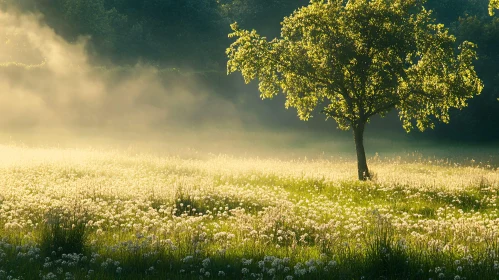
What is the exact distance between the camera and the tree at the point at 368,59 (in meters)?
22.5

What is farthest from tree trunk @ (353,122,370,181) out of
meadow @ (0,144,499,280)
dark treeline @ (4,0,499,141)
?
dark treeline @ (4,0,499,141)

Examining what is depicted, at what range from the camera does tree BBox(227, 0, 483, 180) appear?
22516mm

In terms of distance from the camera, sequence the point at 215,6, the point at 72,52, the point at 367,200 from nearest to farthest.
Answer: the point at 367,200
the point at 72,52
the point at 215,6

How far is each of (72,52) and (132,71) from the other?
28.1 metres

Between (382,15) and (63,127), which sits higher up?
(382,15)

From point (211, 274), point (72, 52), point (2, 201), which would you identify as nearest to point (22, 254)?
point (211, 274)

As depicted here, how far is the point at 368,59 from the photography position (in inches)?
910

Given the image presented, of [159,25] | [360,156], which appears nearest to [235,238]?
[360,156]

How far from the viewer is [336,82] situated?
23.7 metres

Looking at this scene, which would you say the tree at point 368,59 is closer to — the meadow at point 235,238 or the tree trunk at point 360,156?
the tree trunk at point 360,156

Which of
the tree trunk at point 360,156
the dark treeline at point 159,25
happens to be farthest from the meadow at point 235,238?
the dark treeline at point 159,25

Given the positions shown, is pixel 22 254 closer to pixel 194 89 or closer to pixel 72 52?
pixel 194 89

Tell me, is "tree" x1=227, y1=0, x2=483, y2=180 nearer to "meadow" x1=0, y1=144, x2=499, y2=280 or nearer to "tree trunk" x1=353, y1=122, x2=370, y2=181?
"tree trunk" x1=353, y1=122, x2=370, y2=181

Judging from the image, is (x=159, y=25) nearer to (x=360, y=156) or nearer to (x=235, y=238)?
(x=360, y=156)
